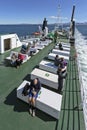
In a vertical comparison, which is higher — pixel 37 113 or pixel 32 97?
pixel 32 97

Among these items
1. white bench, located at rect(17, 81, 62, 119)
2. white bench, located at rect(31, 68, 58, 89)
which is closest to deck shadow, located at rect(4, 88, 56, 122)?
white bench, located at rect(17, 81, 62, 119)

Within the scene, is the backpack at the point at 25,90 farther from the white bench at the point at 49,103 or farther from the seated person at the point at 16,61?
the seated person at the point at 16,61

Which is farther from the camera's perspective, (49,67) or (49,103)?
(49,67)

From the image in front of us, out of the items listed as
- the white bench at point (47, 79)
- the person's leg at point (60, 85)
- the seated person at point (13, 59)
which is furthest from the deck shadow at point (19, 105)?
the seated person at point (13, 59)

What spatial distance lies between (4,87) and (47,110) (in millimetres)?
2431

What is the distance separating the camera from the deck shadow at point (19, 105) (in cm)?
471

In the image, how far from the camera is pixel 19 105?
17.1 feet

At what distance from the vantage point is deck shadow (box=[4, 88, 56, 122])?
15.4ft

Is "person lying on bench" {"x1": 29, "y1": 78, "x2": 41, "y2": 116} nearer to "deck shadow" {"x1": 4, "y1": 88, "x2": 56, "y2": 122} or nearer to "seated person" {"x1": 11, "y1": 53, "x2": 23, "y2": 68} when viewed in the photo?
"deck shadow" {"x1": 4, "y1": 88, "x2": 56, "y2": 122}

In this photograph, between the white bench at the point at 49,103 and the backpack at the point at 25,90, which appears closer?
the white bench at the point at 49,103

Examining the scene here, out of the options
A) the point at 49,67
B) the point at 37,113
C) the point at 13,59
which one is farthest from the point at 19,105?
the point at 13,59

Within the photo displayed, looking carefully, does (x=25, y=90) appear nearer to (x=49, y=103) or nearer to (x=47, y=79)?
(x=49, y=103)

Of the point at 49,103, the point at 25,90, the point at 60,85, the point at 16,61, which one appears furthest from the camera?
the point at 16,61

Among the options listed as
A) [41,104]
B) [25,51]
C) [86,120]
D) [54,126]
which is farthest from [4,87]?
[25,51]
